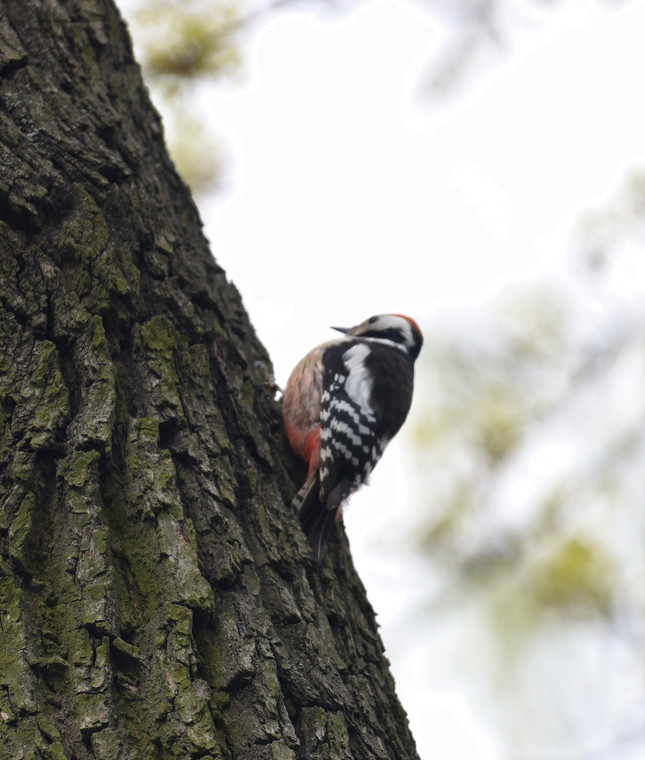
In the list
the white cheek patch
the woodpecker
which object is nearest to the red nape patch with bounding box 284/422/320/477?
the woodpecker

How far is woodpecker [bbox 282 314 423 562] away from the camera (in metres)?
2.34

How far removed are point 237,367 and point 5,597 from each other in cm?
94

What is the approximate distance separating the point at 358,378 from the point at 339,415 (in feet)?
0.86

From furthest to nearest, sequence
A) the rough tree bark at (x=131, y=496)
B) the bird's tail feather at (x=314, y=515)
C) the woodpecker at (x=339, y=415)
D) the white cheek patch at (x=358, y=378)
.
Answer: the white cheek patch at (x=358, y=378)
the woodpecker at (x=339, y=415)
the bird's tail feather at (x=314, y=515)
the rough tree bark at (x=131, y=496)

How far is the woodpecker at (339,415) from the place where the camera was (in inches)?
92.2

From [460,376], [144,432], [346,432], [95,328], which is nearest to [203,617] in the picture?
[144,432]

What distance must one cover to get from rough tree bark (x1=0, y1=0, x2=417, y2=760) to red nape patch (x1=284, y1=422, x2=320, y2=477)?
16cm

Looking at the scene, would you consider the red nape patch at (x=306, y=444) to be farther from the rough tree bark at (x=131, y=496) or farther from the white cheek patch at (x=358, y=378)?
the white cheek patch at (x=358, y=378)

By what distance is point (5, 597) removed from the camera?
1.33m

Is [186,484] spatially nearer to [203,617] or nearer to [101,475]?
[101,475]

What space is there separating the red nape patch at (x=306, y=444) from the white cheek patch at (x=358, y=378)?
1.50 ft

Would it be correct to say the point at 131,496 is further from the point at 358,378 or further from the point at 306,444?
the point at 358,378

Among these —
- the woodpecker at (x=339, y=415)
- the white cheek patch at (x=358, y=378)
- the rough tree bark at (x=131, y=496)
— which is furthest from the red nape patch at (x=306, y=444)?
the white cheek patch at (x=358, y=378)

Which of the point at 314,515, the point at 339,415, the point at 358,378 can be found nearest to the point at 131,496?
the point at 314,515
